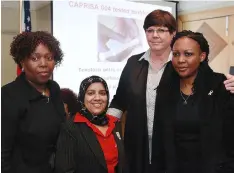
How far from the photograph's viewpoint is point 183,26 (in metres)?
4.44

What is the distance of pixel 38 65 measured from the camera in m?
1.57

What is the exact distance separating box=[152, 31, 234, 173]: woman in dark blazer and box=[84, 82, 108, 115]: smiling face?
1.28 feet

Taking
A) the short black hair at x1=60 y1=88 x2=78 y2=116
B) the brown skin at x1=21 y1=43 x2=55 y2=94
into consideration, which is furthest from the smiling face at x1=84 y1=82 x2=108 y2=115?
the short black hair at x1=60 y1=88 x2=78 y2=116

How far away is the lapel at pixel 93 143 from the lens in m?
1.59

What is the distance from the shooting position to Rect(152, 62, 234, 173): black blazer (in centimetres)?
174

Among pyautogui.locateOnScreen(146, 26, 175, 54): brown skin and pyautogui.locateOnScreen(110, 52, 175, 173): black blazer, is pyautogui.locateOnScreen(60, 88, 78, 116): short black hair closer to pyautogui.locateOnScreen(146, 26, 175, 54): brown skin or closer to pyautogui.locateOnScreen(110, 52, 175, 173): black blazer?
pyautogui.locateOnScreen(110, 52, 175, 173): black blazer

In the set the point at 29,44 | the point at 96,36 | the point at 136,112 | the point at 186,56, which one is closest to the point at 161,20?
the point at 186,56

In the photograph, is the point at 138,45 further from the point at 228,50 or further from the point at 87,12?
the point at 228,50

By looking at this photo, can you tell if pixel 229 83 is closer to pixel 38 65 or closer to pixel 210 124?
pixel 210 124

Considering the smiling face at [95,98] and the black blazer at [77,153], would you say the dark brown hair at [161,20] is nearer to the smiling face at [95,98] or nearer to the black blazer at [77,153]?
the smiling face at [95,98]

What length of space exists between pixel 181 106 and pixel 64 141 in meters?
0.70

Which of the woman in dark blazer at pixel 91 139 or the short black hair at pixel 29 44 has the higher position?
the short black hair at pixel 29 44

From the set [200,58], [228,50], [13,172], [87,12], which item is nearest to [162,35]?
[200,58]

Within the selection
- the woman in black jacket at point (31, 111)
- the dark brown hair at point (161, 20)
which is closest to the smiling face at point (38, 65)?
the woman in black jacket at point (31, 111)
